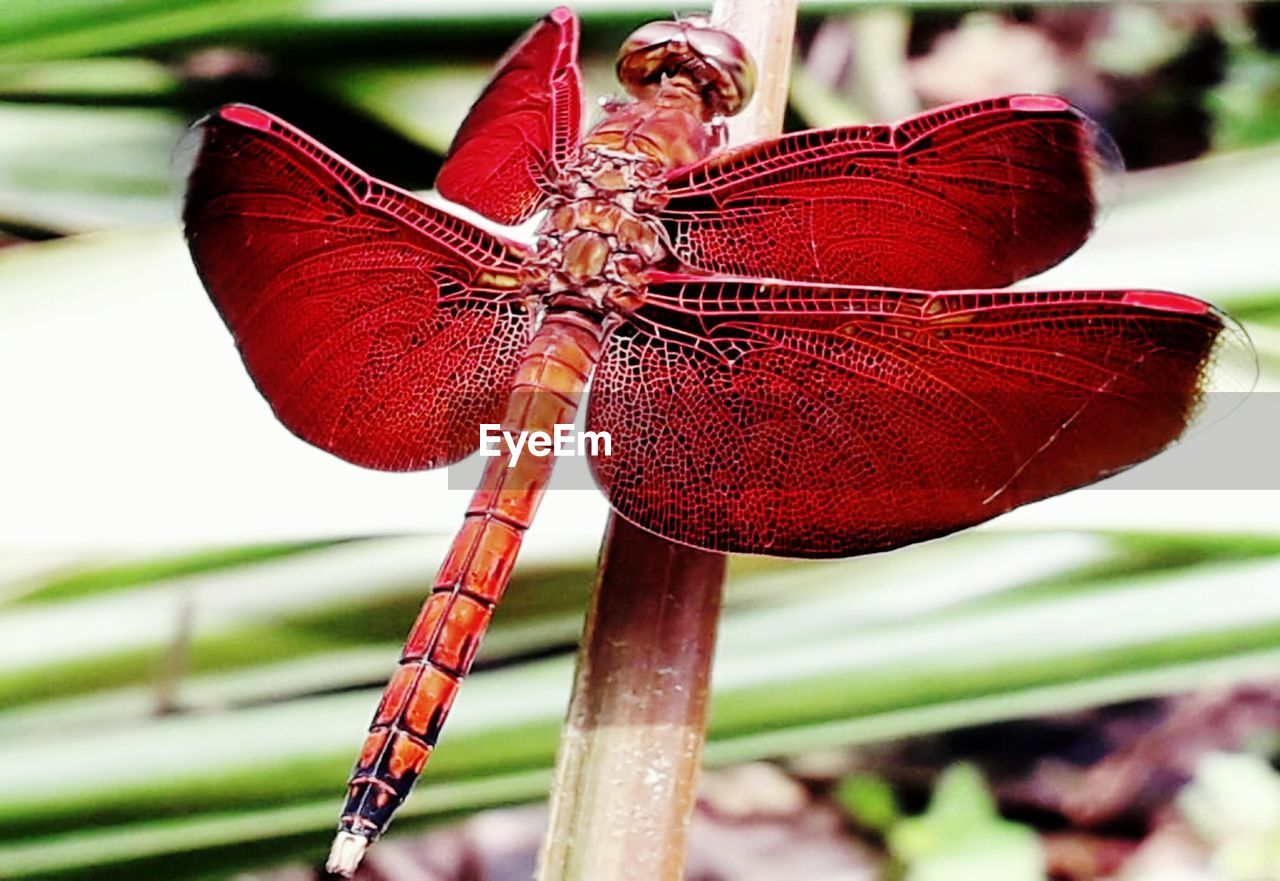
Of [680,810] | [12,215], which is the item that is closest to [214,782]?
[680,810]

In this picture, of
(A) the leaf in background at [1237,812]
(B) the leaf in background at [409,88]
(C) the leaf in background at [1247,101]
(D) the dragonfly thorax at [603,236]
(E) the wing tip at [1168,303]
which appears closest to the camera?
(E) the wing tip at [1168,303]

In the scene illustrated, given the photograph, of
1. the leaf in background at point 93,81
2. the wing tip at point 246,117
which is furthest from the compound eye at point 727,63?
the leaf in background at point 93,81

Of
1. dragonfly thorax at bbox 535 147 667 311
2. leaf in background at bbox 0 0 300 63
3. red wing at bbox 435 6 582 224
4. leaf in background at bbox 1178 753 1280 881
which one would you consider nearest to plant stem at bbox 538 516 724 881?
dragonfly thorax at bbox 535 147 667 311

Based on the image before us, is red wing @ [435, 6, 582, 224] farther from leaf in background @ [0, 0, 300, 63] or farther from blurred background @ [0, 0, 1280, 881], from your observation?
leaf in background @ [0, 0, 300, 63]

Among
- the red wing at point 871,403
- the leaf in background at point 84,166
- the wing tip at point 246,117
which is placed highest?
the leaf in background at point 84,166

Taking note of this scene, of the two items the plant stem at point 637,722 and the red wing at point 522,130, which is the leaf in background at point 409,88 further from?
the plant stem at point 637,722

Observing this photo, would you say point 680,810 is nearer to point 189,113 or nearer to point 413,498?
point 413,498

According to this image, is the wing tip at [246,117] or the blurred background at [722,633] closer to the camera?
the wing tip at [246,117]
